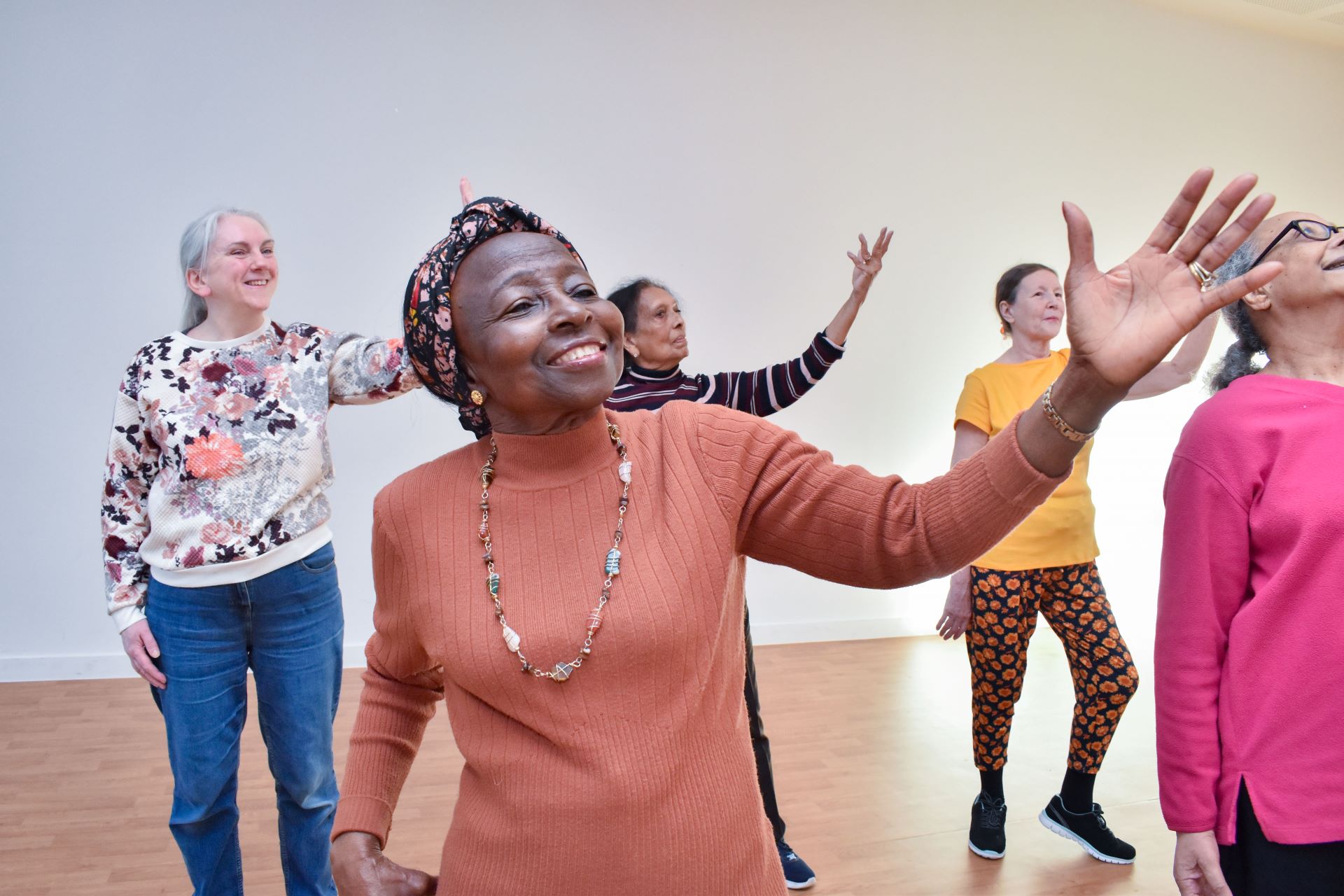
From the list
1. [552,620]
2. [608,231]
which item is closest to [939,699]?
[608,231]

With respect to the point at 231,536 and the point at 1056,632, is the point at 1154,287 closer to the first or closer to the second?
the point at 231,536

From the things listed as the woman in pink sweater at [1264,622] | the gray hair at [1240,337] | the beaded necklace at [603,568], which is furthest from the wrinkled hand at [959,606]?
the beaded necklace at [603,568]

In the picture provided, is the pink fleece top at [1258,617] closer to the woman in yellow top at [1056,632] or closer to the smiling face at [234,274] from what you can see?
the woman in yellow top at [1056,632]

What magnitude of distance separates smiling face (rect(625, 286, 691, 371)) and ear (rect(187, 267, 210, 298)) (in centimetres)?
105

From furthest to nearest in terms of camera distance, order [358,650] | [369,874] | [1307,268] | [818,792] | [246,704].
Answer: [358,650] < [818,792] < [246,704] < [1307,268] < [369,874]

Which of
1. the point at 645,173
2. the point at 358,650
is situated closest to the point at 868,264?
the point at 645,173

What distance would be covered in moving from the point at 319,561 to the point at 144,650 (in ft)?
1.33

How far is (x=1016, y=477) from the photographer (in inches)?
39.5

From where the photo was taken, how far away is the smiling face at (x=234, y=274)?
2322mm

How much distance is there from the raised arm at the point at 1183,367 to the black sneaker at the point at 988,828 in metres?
1.23

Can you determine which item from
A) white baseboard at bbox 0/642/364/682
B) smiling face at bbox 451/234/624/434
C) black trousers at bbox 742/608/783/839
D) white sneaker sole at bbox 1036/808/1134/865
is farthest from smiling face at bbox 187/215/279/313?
white baseboard at bbox 0/642/364/682

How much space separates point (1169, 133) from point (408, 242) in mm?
4792

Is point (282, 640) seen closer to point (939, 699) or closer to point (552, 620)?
point (552, 620)

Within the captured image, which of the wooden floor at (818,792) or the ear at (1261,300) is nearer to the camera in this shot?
the ear at (1261,300)
